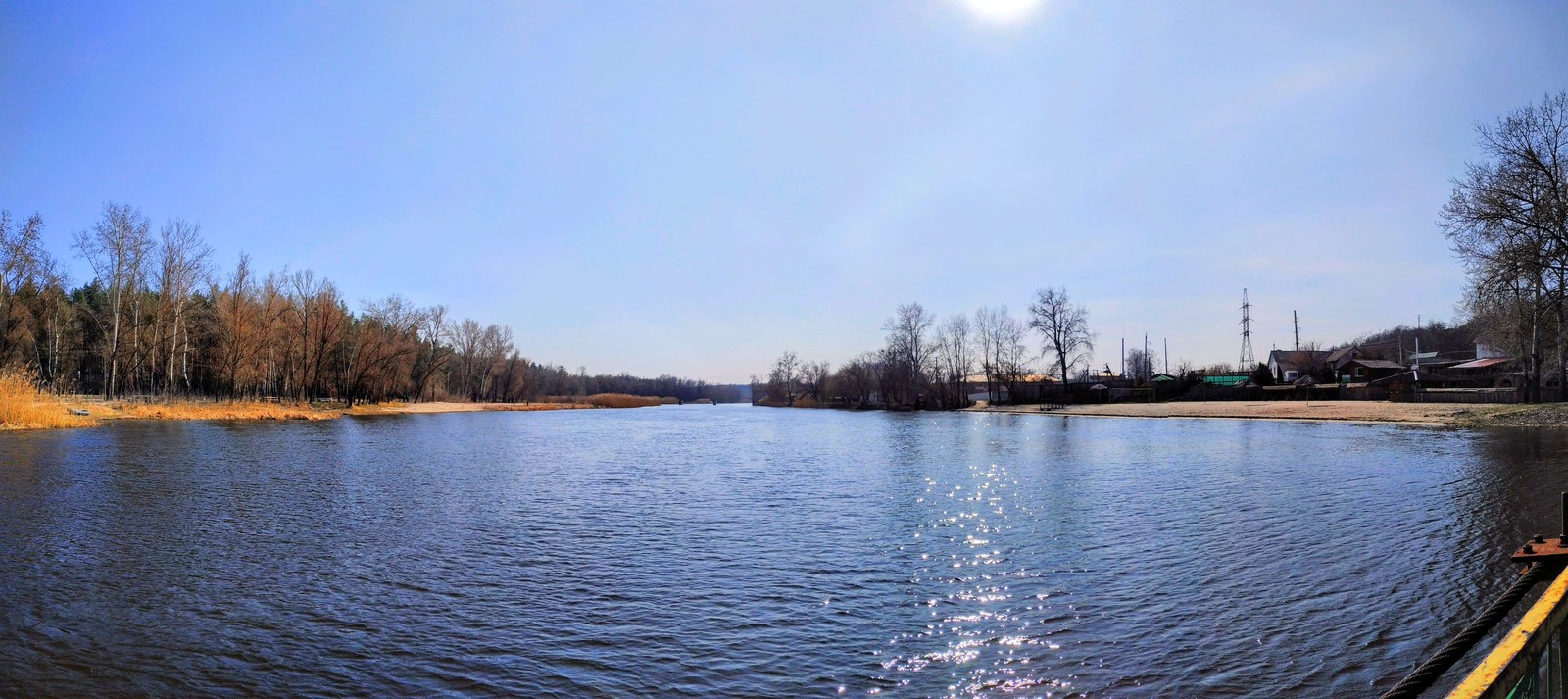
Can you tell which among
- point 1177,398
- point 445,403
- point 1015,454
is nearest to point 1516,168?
point 1015,454

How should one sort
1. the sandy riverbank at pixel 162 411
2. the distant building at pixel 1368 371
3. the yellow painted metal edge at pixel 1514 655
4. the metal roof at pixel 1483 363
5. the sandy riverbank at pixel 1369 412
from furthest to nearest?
the distant building at pixel 1368 371
the metal roof at pixel 1483 363
the sandy riverbank at pixel 162 411
the sandy riverbank at pixel 1369 412
the yellow painted metal edge at pixel 1514 655

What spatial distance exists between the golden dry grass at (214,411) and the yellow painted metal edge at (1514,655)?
178 feet

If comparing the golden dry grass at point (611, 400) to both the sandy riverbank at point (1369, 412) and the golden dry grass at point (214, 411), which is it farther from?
the sandy riverbank at point (1369, 412)

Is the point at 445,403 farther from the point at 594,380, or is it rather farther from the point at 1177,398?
the point at 594,380

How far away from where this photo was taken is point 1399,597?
860cm

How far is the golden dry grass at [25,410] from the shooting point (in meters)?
30.8

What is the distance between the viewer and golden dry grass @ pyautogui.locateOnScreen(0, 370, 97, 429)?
30.8 meters

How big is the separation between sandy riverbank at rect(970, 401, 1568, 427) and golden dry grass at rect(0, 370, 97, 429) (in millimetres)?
59788

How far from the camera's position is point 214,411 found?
47406mm

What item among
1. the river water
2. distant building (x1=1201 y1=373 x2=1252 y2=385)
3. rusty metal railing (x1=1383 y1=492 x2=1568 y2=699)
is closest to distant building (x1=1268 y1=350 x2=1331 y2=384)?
distant building (x1=1201 y1=373 x2=1252 y2=385)

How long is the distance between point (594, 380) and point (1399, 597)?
19051 cm

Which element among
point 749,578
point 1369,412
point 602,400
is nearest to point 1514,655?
point 749,578

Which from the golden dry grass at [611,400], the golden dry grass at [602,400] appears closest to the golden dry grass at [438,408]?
the golden dry grass at [602,400]

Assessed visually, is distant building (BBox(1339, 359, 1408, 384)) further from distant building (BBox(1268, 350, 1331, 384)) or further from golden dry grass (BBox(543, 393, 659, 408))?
golden dry grass (BBox(543, 393, 659, 408))
